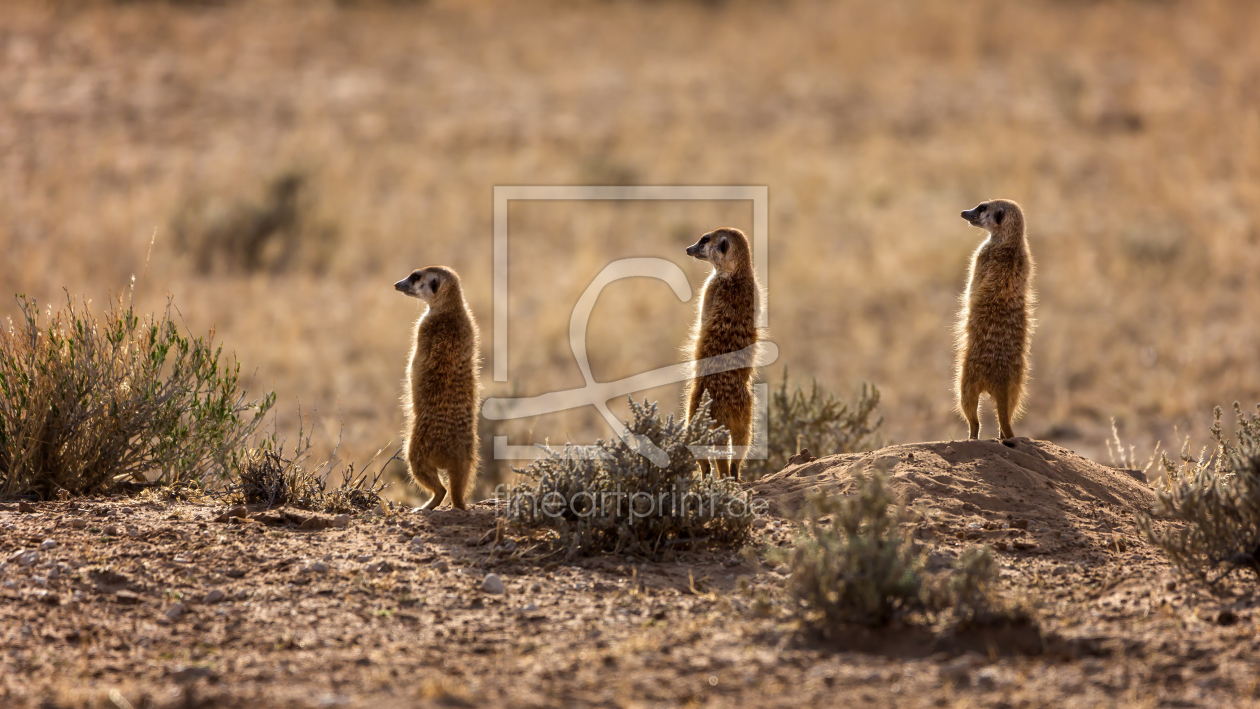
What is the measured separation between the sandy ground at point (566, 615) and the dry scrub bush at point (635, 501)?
0.14m

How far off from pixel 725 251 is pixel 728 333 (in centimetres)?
58

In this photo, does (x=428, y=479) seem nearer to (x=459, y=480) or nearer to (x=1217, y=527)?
(x=459, y=480)

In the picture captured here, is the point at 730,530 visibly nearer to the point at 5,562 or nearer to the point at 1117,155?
the point at 5,562

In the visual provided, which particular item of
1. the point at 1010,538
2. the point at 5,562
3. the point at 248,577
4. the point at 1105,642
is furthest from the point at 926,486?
the point at 5,562

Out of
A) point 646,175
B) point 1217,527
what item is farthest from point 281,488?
point 646,175

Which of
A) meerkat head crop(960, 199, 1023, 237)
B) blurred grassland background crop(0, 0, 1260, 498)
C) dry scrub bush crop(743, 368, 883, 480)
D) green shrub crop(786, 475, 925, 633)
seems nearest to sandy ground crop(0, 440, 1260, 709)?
green shrub crop(786, 475, 925, 633)

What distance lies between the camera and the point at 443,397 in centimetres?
655

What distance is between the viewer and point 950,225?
787 inches

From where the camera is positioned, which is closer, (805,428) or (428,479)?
(428,479)

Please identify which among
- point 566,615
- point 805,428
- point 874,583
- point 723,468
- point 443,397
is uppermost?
point 443,397

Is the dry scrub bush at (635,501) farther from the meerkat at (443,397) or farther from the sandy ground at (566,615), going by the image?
the meerkat at (443,397)

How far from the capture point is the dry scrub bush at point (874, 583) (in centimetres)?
475

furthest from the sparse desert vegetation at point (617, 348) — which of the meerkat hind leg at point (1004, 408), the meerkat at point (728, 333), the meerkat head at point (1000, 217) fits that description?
the meerkat head at point (1000, 217)

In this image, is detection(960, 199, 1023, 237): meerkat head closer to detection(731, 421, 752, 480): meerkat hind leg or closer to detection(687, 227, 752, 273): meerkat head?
detection(687, 227, 752, 273): meerkat head
